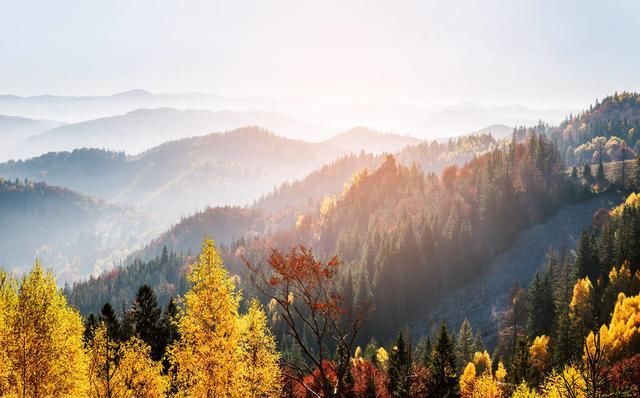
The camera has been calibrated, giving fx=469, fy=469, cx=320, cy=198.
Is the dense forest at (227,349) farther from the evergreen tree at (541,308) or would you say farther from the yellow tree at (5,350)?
the evergreen tree at (541,308)

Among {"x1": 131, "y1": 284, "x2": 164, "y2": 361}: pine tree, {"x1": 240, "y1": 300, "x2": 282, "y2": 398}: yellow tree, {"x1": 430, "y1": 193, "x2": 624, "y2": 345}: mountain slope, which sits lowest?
{"x1": 430, "y1": 193, "x2": 624, "y2": 345}: mountain slope

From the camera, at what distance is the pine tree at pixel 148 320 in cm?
5891

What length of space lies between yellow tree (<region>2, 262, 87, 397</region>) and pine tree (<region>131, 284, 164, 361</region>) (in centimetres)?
2863

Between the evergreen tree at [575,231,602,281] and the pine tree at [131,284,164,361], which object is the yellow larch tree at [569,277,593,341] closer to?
the evergreen tree at [575,231,602,281]

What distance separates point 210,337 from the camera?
92.3 feet

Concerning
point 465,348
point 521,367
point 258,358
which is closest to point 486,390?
point 521,367

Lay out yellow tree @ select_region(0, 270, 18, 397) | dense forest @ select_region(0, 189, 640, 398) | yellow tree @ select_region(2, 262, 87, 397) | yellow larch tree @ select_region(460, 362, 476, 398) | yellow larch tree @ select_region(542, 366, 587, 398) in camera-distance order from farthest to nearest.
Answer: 1. yellow larch tree @ select_region(460, 362, 476, 398)
2. yellow tree @ select_region(2, 262, 87, 397)
3. yellow tree @ select_region(0, 270, 18, 397)
4. dense forest @ select_region(0, 189, 640, 398)
5. yellow larch tree @ select_region(542, 366, 587, 398)

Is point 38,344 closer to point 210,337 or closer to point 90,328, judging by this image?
point 210,337

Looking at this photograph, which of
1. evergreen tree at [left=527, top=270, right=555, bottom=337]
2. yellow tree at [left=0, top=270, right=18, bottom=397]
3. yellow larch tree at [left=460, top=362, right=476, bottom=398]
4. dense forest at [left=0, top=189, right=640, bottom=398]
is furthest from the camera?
evergreen tree at [left=527, top=270, right=555, bottom=337]

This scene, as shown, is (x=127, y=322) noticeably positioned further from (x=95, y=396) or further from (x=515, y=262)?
(x=515, y=262)

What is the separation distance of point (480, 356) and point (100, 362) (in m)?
76.3

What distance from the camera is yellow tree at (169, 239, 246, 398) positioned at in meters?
27.8

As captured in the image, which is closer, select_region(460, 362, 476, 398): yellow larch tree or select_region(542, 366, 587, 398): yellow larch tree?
select_region(542, 366, 587, 398): yellow larch tree

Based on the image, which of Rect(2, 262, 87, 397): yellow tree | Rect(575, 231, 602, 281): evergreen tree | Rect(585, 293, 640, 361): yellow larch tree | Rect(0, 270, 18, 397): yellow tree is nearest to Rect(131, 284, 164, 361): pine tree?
Rect(2, 262, 87, 397): yellow tree
